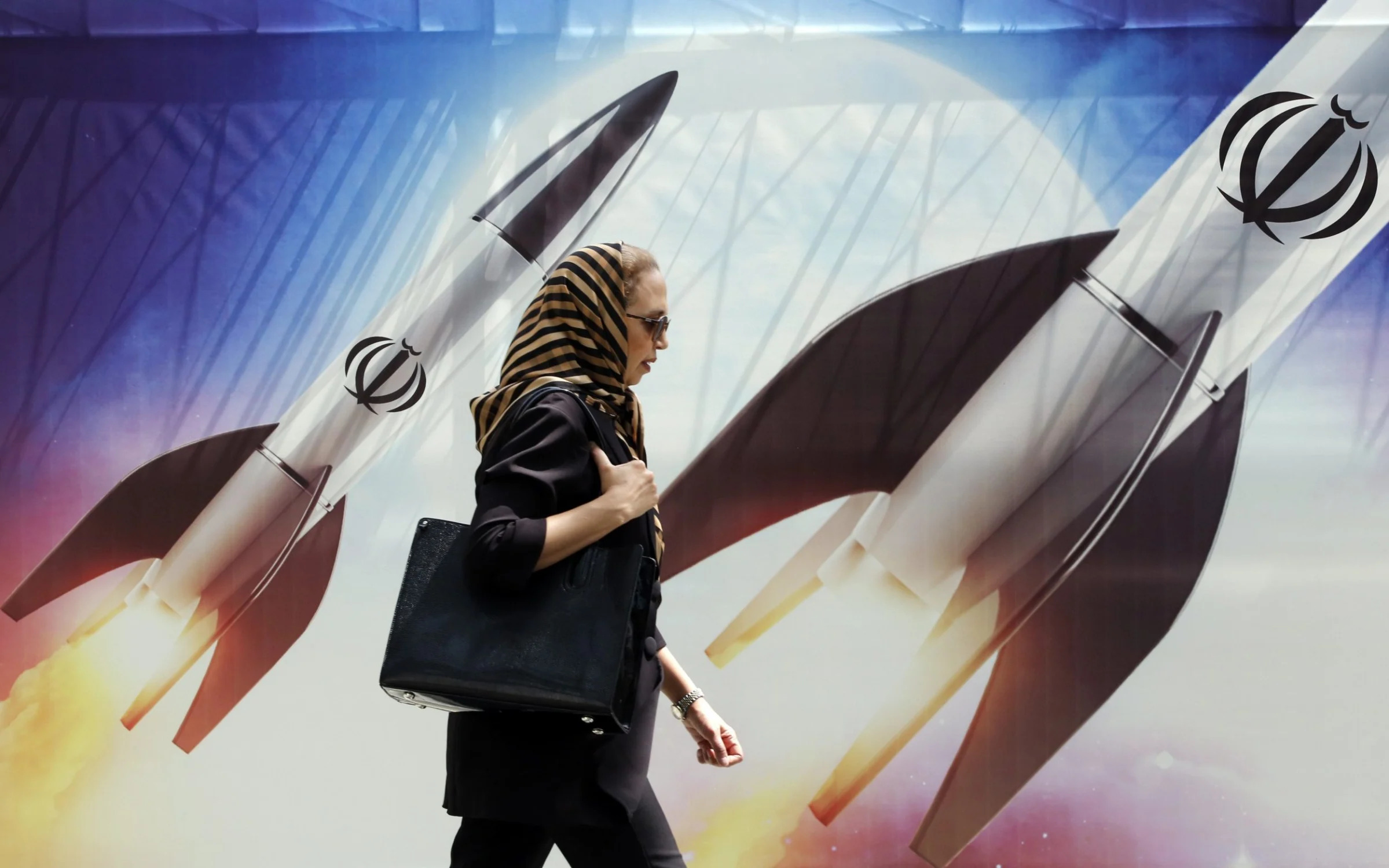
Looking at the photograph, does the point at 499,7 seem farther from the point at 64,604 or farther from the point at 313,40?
the point at 64,604

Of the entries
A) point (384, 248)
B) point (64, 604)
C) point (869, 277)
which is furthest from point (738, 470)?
point (64, 604)

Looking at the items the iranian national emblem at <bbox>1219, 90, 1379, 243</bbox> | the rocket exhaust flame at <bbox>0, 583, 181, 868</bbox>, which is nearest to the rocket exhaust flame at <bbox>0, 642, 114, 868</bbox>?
the rocket exhaust flame at <bbox>0, 583, 181, 868</bbox>

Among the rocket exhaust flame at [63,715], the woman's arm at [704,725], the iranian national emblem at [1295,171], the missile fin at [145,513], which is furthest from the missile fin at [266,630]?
the iranian national emblem at [1295,171]

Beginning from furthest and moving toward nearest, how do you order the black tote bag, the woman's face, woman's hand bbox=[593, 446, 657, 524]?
the woman's face < woman's hand bbox=[593, 446, 657, 524] < the black tote bag

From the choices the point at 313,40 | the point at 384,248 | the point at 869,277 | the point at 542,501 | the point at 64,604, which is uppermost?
the point at 313,40

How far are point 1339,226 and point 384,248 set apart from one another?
2.52 m

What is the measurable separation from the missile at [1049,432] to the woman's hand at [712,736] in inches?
47.5

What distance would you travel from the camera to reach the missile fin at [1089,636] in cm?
301

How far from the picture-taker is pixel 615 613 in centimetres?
141

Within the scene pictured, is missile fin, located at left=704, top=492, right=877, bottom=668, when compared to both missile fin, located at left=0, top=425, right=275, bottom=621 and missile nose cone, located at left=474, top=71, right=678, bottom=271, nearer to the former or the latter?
missile nose cone, located at left=474, top=71, right=678, bottom=271

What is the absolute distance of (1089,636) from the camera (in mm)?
3016

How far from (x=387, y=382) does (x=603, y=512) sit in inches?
69.2

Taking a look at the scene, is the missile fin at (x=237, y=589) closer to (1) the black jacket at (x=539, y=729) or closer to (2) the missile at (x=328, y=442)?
(2) the missile at (x=328, y=442)

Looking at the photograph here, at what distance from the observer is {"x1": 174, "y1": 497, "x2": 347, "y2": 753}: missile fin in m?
3.04
